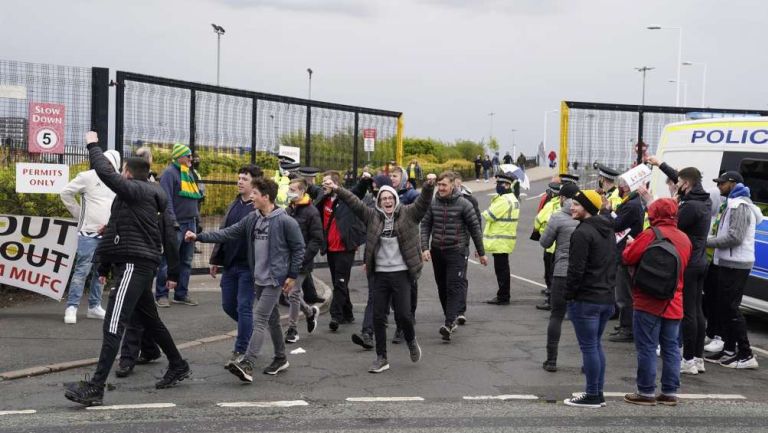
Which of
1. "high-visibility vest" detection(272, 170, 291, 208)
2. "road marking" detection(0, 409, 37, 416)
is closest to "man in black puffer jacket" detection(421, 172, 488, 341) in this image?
"high-visibility vest" detection(272, 170, 291, 208)

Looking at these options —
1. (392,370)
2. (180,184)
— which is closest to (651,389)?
(392,370)

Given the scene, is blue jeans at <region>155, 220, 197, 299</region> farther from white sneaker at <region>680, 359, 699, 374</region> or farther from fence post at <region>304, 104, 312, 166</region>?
white sneaker at <region>680, 359, 699, 374</region>

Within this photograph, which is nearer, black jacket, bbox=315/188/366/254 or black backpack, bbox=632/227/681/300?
black backpack, bbox=632/227/681/300

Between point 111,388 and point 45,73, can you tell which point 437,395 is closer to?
point 111,388

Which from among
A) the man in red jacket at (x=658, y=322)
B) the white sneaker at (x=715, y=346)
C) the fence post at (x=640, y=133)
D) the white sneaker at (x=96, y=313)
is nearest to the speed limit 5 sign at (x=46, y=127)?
the white sneaker at (x=96, y=313)

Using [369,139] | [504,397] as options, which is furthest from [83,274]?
[369,139]

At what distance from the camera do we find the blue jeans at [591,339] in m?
7.31

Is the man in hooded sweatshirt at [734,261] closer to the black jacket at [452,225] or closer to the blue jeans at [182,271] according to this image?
the black jacket at [452,225]

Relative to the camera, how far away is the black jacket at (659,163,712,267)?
8.35 m

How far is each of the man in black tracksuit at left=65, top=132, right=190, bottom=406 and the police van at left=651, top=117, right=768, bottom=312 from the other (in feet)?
22.2

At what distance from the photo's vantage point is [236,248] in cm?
821

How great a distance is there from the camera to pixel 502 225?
1273cm

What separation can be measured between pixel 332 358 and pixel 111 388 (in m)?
2.28

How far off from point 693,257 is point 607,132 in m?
6.60
